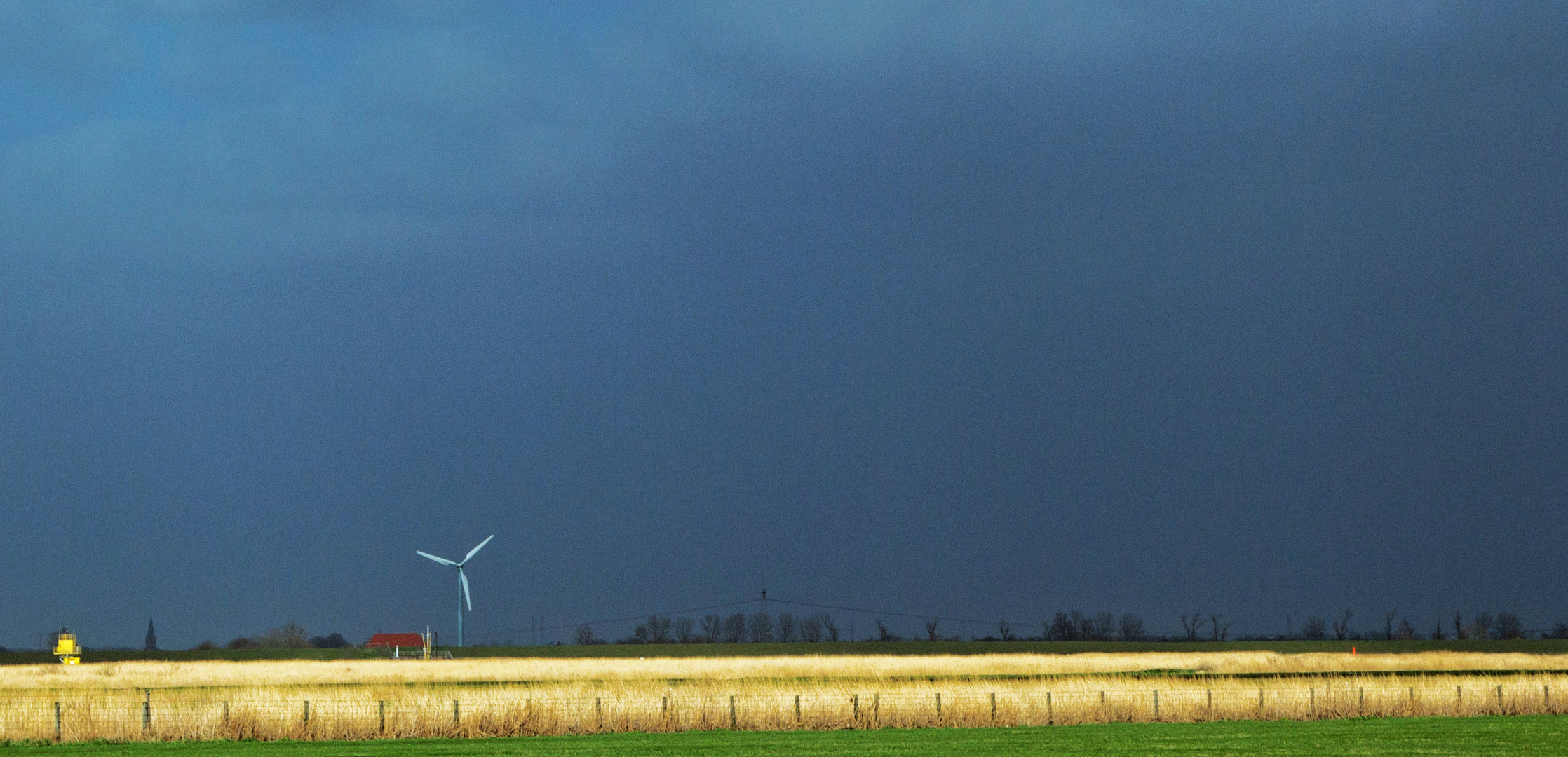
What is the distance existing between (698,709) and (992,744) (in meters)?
10.2

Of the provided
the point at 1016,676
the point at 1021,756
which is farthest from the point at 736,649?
the point at 1021,756

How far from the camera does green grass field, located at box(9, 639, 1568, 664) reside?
126m

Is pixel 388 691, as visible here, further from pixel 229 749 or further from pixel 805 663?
pixel 805 663

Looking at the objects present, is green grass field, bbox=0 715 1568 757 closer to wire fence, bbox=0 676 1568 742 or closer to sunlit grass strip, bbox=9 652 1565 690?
wire fence, bbox=0 676 1568 742

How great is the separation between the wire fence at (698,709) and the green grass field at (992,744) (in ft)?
5.09

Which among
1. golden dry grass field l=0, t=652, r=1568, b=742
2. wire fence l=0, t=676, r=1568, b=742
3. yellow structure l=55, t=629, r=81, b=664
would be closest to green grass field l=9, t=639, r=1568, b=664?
yellow structure l=55, t=629, r=81, b=664

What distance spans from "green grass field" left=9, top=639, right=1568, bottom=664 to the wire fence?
77.7 m

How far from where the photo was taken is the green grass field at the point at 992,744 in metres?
30.4

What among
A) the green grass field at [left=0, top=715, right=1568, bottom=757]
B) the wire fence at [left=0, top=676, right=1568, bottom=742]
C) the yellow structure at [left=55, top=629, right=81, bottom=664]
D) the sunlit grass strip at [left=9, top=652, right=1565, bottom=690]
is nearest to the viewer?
the green grass field at [left=0, top=715, right=1568, bottom=757]

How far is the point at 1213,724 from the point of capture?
38750mm

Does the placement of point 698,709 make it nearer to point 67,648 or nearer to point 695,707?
point 695,707

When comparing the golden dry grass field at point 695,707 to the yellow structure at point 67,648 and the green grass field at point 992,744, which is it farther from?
the yellow structure at point 67,648

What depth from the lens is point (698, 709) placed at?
40062mm

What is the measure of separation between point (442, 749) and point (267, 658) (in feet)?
331
